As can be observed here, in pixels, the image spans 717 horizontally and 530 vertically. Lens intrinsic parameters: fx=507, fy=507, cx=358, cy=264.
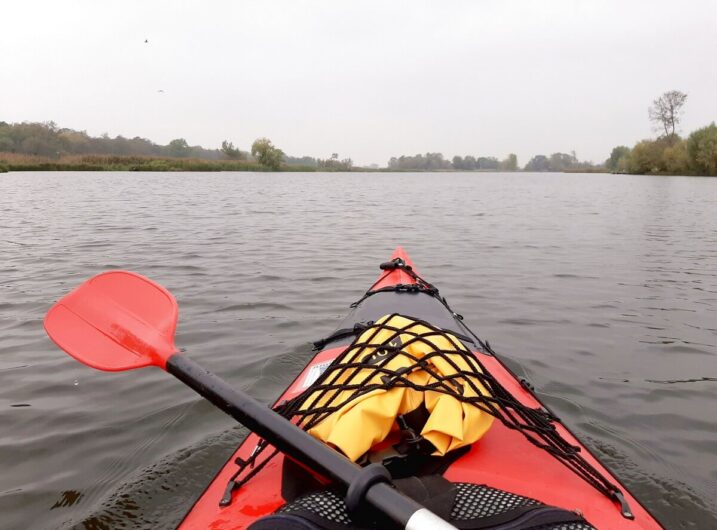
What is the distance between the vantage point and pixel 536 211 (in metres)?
15.3

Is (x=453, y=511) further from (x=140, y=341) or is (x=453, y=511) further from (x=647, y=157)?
(x=647, y=157)

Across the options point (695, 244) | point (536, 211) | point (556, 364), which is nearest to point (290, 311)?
point (556, 364)

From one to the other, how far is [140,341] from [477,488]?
4.92 feet

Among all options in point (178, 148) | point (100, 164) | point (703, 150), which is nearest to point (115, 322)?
point (100, 164)

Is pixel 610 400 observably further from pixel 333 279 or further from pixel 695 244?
pixel 695 244

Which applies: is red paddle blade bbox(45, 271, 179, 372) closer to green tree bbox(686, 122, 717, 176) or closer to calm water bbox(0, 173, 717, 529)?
calm water bbox(0, 173, 717, 529)

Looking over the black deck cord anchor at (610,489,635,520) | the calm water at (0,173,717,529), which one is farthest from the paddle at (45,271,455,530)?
the black deck cord anchor at (610,489,635,520)

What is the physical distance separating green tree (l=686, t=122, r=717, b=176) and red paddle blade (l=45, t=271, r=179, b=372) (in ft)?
155

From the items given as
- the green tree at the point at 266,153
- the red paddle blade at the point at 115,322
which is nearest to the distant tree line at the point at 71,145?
the green tree at the point at 266,153

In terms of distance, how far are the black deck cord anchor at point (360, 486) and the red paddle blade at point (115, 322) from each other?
1.15m

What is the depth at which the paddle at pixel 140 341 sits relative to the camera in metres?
1.50

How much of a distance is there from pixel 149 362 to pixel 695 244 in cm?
990

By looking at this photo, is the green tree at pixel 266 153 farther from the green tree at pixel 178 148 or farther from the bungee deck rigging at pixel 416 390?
the bungee deck rigging at pixel 416 390

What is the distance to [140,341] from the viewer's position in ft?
7.06
